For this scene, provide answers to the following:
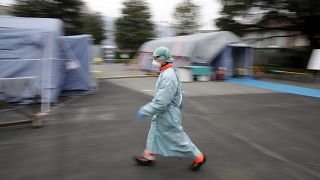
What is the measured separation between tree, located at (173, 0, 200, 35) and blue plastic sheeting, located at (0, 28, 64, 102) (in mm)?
33008

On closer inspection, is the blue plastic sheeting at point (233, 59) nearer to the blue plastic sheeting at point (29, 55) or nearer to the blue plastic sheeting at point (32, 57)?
the blue plastic sheeting at point (32, 57)

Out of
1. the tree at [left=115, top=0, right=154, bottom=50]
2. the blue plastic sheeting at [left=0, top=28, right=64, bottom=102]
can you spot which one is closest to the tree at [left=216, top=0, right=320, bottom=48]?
the blue plastic sheeting at [left=0, top=28, right=64, bottom=102]

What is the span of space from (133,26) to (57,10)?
12462mm

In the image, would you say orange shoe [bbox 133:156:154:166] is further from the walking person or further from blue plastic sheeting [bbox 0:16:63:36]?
blue plastic sheeting [bbox 0:16:63:36]

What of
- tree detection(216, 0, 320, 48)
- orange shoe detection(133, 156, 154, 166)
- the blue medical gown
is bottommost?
orange shoe detection(133, 156, 154, 166)

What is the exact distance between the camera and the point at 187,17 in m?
41.3

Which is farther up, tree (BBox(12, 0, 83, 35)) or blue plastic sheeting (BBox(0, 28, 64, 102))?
tree (BBox(12, 0, 83, 35))

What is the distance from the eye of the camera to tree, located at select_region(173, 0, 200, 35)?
40750 mm

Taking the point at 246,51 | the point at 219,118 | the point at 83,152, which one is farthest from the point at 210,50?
the point at 83,152

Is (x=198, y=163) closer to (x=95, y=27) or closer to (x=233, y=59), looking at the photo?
(x=233, y=59)

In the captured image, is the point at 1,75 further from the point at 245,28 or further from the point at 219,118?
the point at 245,28

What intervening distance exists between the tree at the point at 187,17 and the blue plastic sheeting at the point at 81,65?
30026mm

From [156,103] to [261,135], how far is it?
3140 millimetres

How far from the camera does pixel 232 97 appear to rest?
11.2 meters
